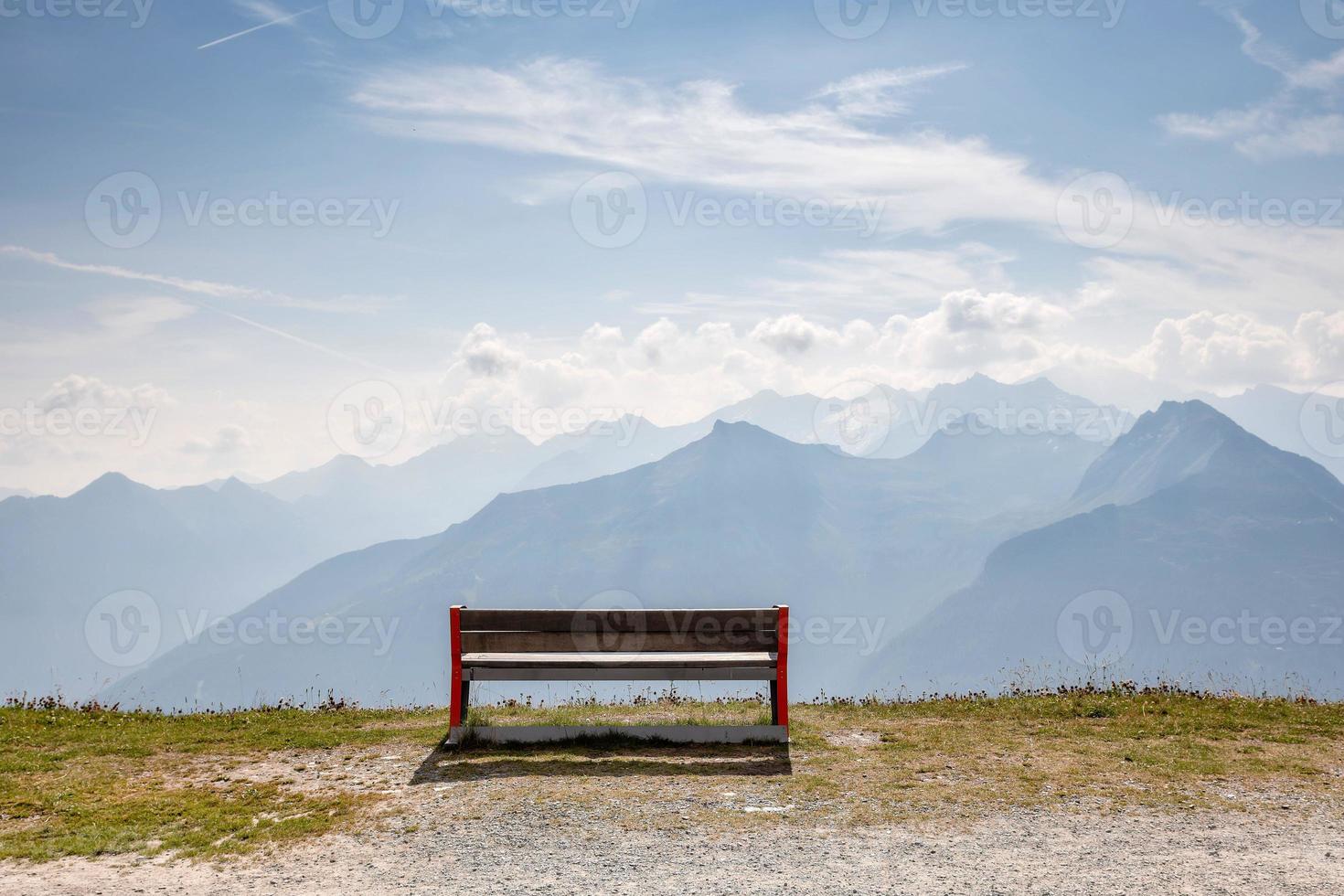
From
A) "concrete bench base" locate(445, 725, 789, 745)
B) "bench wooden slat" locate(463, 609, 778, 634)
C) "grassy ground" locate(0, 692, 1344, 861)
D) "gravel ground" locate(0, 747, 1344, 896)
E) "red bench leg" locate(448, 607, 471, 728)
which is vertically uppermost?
"bench wooden slat" locate(463, 609, 778, 634)

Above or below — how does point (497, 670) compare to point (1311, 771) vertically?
above

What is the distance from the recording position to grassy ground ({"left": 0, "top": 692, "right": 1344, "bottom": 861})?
25.7ft

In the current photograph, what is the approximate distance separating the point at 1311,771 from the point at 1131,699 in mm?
3556

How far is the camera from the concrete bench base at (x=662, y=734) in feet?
33.6

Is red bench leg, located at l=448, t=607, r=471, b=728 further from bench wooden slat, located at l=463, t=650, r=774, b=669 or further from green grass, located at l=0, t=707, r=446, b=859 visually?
green grass, located at l=0, t=707, r=446, b=859

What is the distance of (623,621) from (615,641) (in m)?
0.24

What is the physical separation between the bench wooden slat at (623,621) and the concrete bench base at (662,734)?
110 centimetres

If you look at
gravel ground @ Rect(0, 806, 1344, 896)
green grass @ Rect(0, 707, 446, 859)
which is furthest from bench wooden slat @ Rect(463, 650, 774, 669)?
gravel ground @ Rect(0, 806, 1344, 896)

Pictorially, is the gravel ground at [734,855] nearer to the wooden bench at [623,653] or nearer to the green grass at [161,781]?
the green grass at [161,781]

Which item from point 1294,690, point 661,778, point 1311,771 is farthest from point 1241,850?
point 1294,690

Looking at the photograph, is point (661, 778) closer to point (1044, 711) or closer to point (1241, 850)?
point (1241, 850)

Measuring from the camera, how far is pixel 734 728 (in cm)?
1025
